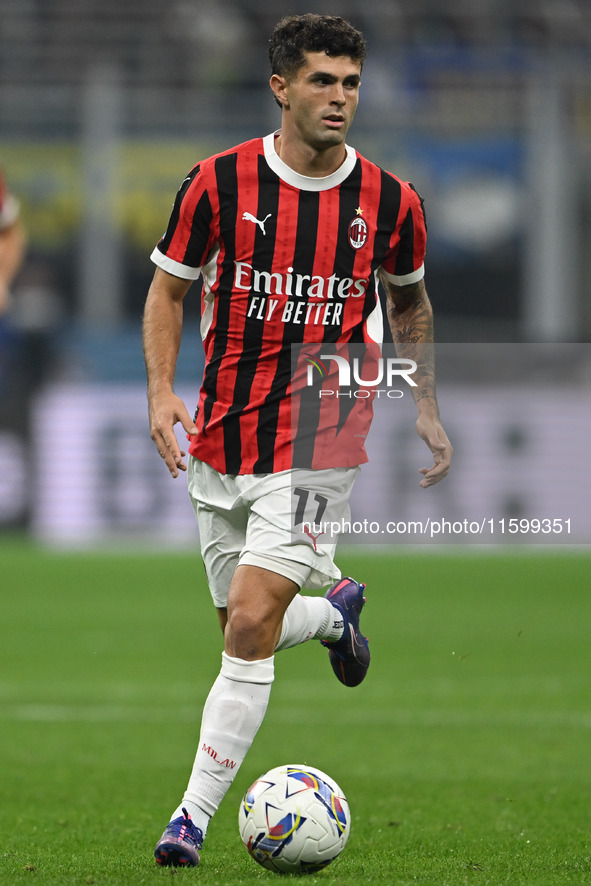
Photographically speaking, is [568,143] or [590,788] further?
[568,143]

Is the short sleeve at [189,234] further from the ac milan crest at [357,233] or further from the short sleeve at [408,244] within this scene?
the short sleeve at [408,244]

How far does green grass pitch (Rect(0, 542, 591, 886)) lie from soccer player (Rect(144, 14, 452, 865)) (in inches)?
24.6

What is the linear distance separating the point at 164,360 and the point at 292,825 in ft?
4.16

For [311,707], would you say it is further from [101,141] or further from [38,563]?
[101,141]

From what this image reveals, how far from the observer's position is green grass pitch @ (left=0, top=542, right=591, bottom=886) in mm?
3961

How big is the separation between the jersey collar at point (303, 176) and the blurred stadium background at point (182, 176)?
31.5ft

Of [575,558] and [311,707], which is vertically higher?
[311,707]

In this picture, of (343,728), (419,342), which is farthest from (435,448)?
(343,728)

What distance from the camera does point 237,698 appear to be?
12.5 ft

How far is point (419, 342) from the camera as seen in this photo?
439 centimetres

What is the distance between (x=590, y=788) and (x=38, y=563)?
892 cm

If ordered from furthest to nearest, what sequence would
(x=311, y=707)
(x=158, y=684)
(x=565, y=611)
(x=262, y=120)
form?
(x=262, y=120), (x=565, y=611), (x=158, y=684), (x=311, y=707)

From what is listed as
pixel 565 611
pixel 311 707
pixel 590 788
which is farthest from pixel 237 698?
pixel 565 611

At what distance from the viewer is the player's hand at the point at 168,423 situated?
3.72 metres
